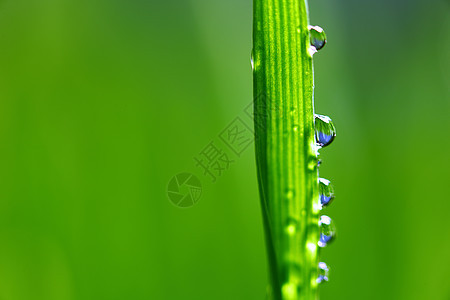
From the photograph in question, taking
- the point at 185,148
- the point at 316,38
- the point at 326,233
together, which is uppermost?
the point at 185,148

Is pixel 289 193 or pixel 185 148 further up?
pixel 185 148

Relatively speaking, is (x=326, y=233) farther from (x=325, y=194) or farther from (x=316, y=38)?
(x=316, y=38)

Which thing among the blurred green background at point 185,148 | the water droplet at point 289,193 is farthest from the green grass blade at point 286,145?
the blurred green background at point 185,148

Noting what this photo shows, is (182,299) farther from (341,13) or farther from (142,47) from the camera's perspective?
(341,13)

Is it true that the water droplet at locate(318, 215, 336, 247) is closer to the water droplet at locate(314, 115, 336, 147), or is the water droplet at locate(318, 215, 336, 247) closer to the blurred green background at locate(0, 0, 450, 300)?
the water droplet at locate(314, 115, 336, 147)

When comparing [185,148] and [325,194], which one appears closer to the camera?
[325,194]

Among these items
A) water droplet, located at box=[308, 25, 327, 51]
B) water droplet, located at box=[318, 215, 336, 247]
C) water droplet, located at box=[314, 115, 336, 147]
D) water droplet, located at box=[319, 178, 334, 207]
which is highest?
water droplet, located at box=[308, 25, 327, 51]

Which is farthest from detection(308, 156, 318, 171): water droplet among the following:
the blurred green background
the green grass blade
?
the blurred green background

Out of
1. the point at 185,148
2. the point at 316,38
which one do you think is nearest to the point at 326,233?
the point at 316,38

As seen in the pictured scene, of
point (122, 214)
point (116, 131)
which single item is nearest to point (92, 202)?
point (122, 214)
